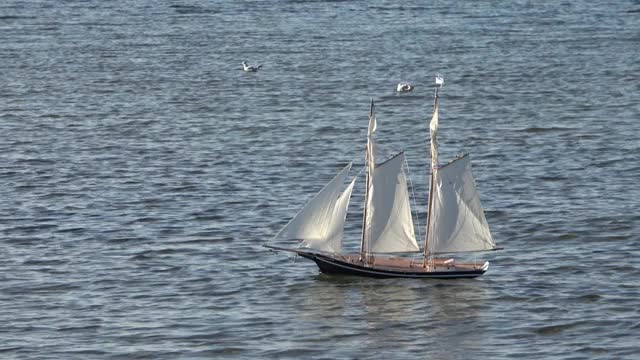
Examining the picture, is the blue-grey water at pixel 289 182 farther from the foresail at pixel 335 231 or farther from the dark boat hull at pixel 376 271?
the foresail at pixel 335 231

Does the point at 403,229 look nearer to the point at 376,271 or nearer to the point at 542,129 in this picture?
the point at 376,271

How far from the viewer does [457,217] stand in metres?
60.8

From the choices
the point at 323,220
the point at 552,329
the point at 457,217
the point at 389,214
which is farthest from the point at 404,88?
the point at 552,329

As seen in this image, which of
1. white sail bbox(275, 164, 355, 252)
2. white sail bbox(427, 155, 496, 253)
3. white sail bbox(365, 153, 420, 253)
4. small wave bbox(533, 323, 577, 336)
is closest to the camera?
small wave bbox(533, 323, 577, 336)

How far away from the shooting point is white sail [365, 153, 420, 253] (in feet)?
199

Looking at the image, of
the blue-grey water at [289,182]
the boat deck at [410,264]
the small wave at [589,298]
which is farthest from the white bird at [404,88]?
the small wave at [589,298]

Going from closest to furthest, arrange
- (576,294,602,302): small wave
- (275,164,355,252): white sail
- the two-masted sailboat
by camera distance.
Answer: (576,294,602,302): small wave < (275,164,355,252): white sail < the two-masted sailboat

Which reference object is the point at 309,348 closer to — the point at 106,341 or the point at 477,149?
the point at 106,341

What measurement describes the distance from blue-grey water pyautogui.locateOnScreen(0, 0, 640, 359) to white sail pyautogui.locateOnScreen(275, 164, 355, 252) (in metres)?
1.64

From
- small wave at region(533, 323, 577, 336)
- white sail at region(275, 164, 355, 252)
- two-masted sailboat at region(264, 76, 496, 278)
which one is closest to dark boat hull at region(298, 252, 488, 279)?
two-masted sailboat at region(264, 76, 496, 278)

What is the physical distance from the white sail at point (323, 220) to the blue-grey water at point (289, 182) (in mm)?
1643

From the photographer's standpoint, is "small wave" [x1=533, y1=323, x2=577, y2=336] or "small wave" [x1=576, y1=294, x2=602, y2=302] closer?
"small wave" [x1=533, y1=323, x2=577, y2=336]

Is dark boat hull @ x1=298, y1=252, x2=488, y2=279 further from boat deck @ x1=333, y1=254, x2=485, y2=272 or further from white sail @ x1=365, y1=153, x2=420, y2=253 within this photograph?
white sail @ x1=365, y1=153, x2=420, y2=253

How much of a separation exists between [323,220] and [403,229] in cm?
320
